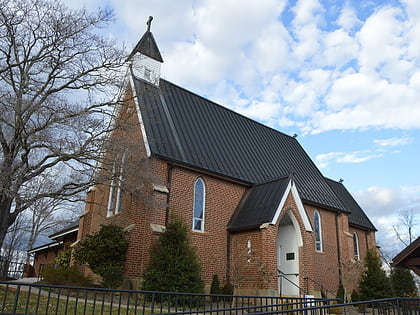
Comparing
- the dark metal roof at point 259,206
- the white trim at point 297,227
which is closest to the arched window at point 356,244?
the white trim at point 297,227

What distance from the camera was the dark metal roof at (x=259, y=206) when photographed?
16.7 m

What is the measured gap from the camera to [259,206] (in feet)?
57.6

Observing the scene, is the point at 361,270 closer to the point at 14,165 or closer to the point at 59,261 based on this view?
the point at 59,261

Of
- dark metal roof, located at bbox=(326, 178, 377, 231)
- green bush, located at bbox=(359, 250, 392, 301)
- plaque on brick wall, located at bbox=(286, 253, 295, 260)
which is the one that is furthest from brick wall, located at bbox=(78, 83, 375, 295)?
dark metal roof, located at bbox=(326, 178, 377, 231)

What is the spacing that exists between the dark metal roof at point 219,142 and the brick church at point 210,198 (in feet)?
0.24

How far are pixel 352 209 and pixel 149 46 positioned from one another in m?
18.7

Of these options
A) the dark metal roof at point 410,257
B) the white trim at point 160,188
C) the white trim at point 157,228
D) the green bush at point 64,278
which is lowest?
the green bush at point 64,278

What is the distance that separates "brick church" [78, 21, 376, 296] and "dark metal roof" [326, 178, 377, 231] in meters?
4.58

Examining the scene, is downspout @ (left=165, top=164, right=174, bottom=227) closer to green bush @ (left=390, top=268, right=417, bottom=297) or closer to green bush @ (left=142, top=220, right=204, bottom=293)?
green bush @ (left=142, top=220, right=204, bottom=293)

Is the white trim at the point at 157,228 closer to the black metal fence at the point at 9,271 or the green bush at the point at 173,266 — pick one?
the green bush at the point at 173,266

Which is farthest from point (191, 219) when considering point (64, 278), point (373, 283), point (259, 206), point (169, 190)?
point (373, 283)

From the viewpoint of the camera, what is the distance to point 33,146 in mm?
11328

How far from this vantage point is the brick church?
1470cm

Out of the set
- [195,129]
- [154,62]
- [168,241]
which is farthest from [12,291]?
[154,62]
